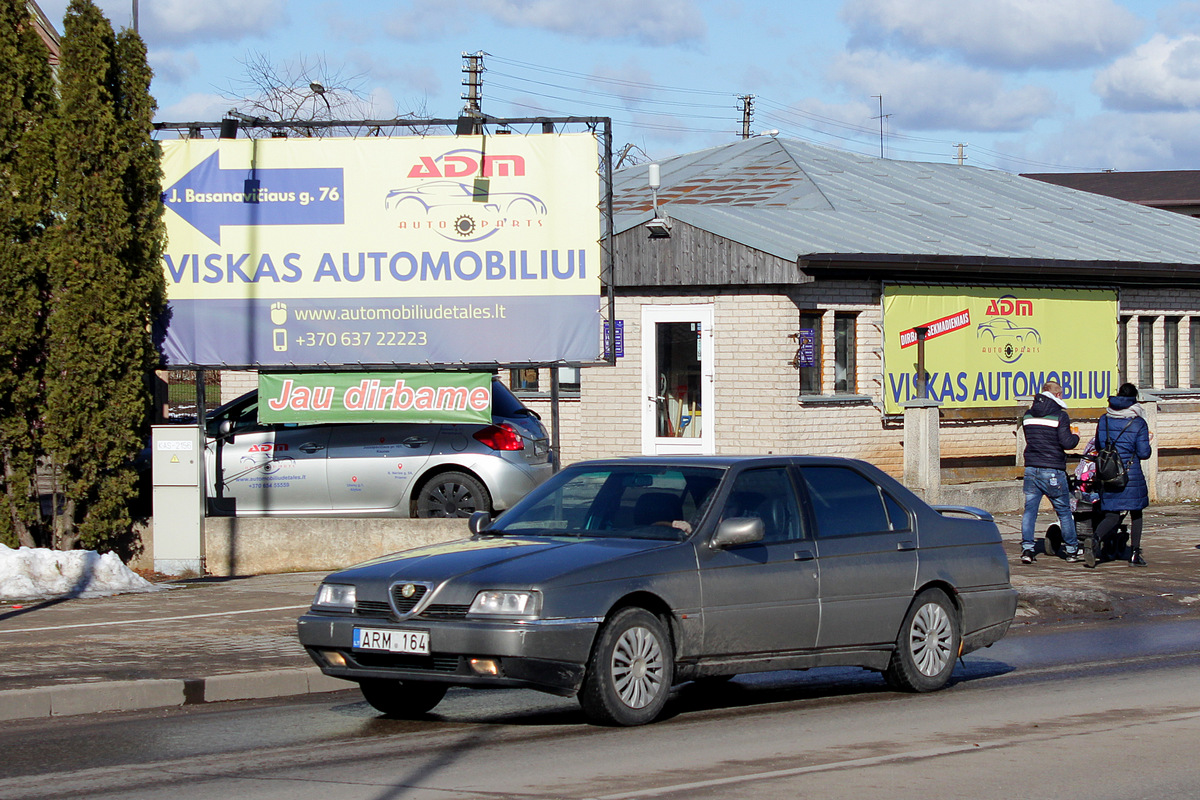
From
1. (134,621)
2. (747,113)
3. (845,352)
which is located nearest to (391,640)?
(134,621)

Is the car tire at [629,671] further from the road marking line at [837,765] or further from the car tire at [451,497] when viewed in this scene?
the car tire at [451,497]

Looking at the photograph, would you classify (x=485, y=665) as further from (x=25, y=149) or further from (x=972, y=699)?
(x=25, y=149)

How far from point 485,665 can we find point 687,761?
3.66 feet

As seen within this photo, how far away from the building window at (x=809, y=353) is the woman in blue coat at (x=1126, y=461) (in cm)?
555

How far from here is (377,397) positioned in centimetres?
1473

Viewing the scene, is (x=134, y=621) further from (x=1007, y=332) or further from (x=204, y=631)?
(x=1007, y=332)

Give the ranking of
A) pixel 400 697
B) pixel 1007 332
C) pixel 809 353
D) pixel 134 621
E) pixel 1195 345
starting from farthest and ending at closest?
pixel 1195 345
pixel 1007 332
pixel 809 353
pixel 134 621
pixel 400 697

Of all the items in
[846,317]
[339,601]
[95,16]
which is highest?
[95,16]

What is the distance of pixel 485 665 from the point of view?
23.4 feet

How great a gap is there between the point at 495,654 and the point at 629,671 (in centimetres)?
80

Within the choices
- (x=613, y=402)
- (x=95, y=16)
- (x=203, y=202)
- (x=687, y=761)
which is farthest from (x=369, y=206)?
(x=687, y=761)

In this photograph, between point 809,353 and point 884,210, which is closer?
point 809,353

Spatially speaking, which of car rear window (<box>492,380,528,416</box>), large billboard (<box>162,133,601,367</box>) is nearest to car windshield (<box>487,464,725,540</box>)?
large billboard (<box>162,133,601,367</box>)

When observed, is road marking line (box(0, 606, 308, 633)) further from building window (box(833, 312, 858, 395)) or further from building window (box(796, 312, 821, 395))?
building window (box(833, 312, 858, 395))
